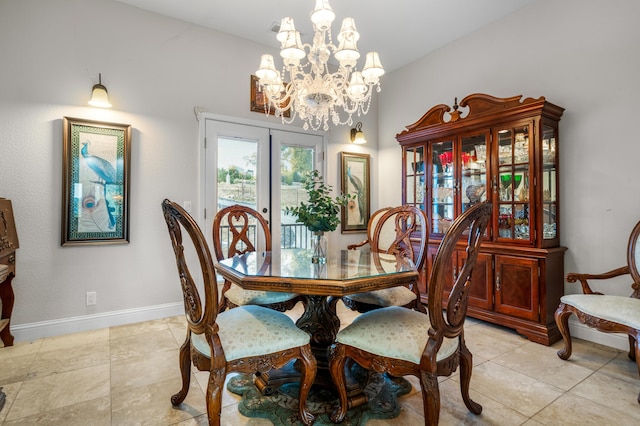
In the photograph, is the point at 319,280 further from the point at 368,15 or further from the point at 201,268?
the point at 368,15

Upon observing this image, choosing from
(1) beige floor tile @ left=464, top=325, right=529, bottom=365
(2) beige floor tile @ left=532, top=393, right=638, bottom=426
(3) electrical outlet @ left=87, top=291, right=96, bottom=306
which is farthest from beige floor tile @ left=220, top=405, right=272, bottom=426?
(3) electrical outlet @ left=87, top=291, right=96, bottom=306

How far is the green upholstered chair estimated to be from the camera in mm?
1982

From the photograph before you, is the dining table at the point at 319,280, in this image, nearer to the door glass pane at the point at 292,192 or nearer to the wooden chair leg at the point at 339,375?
the wooden chair leg at the point at 339,375

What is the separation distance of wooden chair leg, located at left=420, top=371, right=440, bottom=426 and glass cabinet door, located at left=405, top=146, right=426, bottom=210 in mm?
2524

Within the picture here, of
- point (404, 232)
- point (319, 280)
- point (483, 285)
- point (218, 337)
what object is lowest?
point (483, 285)

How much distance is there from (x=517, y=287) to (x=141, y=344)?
126 inches

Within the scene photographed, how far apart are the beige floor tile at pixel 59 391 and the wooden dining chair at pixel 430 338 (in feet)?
4.81

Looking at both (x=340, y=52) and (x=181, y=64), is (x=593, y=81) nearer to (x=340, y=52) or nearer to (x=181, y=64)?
(x=340, y=52)

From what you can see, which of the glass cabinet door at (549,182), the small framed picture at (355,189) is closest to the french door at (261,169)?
the small framed picture at (355,189)

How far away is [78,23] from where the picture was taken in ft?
9.48

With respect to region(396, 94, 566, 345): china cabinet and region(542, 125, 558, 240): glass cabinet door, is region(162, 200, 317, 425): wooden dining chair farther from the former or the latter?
region(542, 125, 558, 240): glass cabinet door

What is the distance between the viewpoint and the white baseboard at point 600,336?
2513 mm

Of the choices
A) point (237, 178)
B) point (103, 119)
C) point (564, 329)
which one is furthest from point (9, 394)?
point (564, 329)

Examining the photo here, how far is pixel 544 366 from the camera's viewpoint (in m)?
2.25
